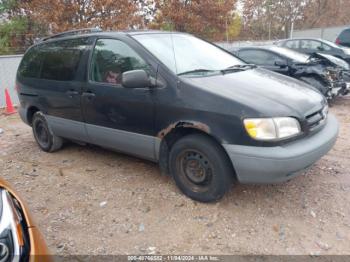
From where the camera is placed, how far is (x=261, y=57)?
28.3ft

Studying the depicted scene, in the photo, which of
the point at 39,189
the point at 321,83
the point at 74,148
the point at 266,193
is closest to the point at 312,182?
the point at 266,193

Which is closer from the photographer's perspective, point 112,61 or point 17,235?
point 17,235

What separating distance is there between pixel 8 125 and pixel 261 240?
666 centimetres

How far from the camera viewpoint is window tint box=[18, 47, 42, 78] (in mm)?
5172

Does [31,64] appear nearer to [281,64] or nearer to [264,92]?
[264,92]

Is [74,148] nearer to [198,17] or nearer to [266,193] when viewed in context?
[266,193]

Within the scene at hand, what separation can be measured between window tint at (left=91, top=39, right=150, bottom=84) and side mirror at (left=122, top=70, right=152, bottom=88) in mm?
208

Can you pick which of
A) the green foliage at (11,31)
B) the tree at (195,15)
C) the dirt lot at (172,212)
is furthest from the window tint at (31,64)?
the tree at (195,15)

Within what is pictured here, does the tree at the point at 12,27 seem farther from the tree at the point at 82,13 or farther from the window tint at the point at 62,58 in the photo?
the window tint at the point at 62,58

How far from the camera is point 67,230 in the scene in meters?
3.33

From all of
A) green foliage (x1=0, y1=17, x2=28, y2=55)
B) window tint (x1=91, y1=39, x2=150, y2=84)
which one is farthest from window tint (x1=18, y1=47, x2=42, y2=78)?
green foliage (x1=0, y1=17, x2=28, y2=55)

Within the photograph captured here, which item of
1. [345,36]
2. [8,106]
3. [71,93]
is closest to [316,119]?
[71,93]

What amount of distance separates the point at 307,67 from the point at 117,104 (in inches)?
211

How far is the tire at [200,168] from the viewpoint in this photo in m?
3.28
